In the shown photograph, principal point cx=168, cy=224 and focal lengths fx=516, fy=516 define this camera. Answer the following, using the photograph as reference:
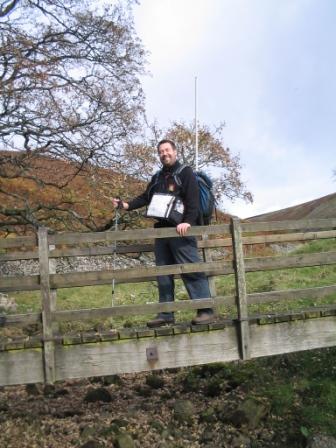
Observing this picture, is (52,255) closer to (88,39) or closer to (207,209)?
(207,209)

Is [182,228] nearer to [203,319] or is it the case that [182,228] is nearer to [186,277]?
[186,277]

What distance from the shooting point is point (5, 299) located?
44.9 feet

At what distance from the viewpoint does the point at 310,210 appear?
45.7 metres

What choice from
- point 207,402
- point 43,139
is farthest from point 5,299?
point 207,402

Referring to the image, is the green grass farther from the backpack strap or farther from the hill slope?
the hill slope

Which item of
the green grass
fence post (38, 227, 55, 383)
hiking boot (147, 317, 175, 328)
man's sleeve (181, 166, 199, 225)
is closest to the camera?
fence post (38, 227, 55, 383)

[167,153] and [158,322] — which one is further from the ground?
[167,153]

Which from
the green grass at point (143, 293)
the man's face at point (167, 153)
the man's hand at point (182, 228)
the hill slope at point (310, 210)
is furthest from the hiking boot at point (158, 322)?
the hill slope at point (310, 210)

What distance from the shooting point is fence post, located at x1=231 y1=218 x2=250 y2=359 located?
17.5 feet

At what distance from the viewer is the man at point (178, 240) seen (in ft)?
17.3

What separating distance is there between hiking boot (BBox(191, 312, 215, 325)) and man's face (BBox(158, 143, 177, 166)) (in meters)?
1.63

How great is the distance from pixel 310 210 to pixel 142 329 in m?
42.4

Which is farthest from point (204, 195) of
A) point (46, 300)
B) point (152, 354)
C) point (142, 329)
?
point (46, 300)

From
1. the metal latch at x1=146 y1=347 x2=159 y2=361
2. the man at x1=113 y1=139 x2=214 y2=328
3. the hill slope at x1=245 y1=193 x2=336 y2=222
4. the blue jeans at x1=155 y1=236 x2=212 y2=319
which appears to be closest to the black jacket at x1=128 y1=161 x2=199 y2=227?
the man at x1=113 y1=139 x2=214 y2=328
